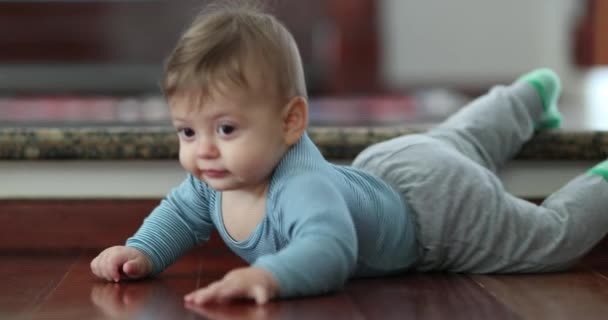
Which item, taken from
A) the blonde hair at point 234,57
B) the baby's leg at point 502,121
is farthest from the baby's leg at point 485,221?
the blonde hair at point 234,57

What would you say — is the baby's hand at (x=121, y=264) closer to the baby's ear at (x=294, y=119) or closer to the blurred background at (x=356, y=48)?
the baby's ear at (x=294, y=119)

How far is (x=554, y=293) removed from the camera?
1.10 meters

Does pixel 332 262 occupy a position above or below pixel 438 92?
above

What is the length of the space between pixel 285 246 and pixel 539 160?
1.62 ft

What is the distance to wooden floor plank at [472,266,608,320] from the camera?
3.31ft

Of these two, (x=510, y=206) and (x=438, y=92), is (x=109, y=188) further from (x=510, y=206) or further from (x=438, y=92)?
(x=438, y=92)

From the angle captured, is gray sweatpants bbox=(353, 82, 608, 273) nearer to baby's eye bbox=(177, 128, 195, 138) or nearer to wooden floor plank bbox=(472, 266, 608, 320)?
wooden floor plank bbox=(472, 266, 608, 320)

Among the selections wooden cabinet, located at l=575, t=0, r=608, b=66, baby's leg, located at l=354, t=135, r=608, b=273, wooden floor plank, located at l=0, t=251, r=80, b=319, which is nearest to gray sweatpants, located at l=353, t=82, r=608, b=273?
baby's leg, located at l=354, t=135, r=608, b=273

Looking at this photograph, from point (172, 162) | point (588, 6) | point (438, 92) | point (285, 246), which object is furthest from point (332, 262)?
point (588, 6)

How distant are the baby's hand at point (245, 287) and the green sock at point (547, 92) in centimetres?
60

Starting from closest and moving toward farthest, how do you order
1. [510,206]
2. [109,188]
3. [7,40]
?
[510,206], [109,188], [7,40]

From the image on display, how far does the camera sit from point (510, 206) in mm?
1199

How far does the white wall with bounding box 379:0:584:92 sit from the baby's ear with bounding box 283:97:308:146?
315cm

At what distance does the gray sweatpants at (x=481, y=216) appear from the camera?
1.19 m
